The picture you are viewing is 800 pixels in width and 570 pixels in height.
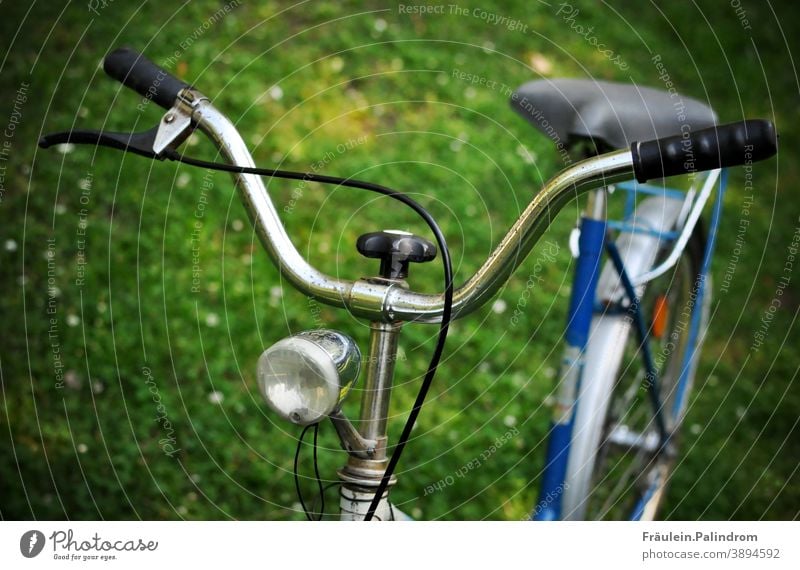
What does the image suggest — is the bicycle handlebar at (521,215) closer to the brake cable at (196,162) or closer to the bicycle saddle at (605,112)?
the brake cable at (196,162)

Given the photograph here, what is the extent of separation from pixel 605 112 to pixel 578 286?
1.38 ft

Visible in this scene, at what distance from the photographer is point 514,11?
4109 mm

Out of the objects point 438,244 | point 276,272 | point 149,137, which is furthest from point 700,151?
point 276,272

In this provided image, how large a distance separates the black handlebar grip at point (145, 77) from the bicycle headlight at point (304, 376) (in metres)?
0.48

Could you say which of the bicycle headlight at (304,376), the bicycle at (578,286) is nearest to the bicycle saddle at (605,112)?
the bicycle at (578,286)

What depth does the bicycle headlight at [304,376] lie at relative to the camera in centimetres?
105

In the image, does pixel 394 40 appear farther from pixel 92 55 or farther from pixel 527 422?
pixel 527 422

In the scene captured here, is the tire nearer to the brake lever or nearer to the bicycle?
the bicycle

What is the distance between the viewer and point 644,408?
2.73 m

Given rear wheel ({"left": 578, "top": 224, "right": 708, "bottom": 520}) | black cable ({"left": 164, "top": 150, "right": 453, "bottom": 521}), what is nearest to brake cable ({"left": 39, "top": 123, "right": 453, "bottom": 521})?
black cable ({"left": 164, "top": 150, "right": 453, "bottom": 521})

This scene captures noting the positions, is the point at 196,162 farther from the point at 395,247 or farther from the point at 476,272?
the point at 476,272

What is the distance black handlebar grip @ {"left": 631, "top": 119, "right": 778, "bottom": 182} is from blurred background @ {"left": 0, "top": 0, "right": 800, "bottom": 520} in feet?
5.01
